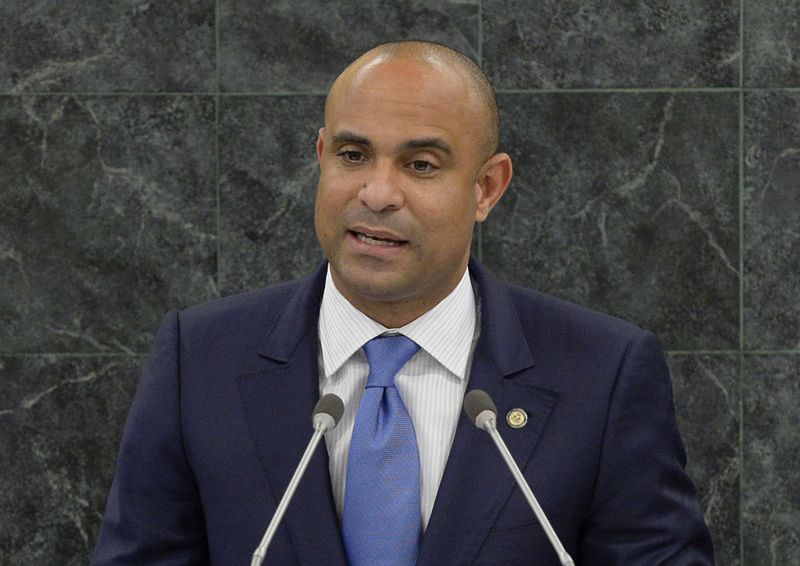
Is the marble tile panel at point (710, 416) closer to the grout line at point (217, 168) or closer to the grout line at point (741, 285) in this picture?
the grout line at point (741, 285)

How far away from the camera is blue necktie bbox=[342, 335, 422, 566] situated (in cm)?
184

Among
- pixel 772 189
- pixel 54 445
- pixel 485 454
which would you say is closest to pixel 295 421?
pixel 485 454

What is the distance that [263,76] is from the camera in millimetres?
3340

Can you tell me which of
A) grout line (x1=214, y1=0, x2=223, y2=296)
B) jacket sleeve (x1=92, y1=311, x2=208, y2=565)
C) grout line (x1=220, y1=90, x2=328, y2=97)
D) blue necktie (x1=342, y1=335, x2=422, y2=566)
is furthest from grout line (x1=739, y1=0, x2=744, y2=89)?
jacket sleeve (x1=92, y1=311, x2=208, y2=565)

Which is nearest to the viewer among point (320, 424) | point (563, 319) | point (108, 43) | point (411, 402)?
point (320, 424)

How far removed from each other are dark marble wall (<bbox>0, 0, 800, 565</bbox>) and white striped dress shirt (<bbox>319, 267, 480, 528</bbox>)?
1.37 m

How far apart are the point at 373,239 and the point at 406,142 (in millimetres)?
145

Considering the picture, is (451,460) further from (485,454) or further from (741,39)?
(741,39)

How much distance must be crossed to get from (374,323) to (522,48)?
1.55 metres

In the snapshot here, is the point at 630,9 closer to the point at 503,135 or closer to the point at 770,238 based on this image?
the point at 503,135

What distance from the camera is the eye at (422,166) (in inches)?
74.5

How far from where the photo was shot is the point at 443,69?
Answer: 192 cm

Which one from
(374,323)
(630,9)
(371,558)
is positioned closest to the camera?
(371,558)

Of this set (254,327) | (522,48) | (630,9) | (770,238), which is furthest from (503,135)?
(254,327)
